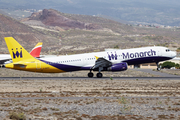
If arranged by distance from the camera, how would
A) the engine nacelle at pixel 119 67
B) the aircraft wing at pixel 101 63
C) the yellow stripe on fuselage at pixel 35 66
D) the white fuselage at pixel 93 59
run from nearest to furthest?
the yellow stripe on fuselage at pixel 35 66 → the engine nacelle at pixel 119 67 → the aircraft wing at pixel 101 63 → the white fuselage at pixel 93 59

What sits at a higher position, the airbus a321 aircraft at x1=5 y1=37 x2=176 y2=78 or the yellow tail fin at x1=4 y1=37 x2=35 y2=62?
the yellow tail fin at x1=4 y1=37 x2=35 y2=62

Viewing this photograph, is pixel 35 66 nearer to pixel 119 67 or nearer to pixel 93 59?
pixel 93 59

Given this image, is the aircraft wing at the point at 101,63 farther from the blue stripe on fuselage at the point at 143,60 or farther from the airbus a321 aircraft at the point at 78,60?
the blue stripe on fuselage at the point at 143,60

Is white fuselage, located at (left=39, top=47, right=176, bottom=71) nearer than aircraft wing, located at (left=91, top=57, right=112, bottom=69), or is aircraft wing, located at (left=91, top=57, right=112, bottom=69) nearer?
aircraft wing, located at (left=91, top=57, right=112, bottom=69)

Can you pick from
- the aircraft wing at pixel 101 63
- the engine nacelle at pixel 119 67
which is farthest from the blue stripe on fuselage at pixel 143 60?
the aircraft wing at pixel 101 63

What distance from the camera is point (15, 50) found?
43812mm

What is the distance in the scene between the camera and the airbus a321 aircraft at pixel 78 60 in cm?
4391

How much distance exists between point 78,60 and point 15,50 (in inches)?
387

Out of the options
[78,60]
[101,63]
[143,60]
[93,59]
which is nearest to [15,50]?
[78,60]

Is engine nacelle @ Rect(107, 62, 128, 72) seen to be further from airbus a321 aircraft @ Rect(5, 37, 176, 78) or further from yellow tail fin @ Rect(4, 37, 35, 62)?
yellow tail fin @ Rect(4, 37, 35, 62)

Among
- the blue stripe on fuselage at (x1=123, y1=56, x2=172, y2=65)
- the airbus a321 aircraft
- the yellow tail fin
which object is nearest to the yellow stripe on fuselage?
the airbus a321 aircraft

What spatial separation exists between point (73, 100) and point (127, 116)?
6.94 meters

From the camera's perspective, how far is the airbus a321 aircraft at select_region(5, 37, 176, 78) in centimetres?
4391

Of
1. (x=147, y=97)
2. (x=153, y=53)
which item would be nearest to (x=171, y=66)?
(x=153, y=53)
